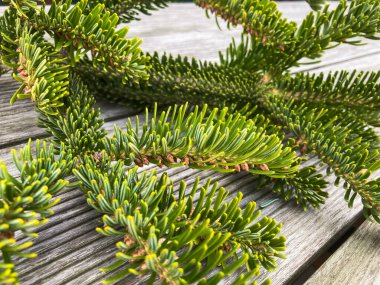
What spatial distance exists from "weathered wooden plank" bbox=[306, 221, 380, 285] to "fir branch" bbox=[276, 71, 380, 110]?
0.19 meters

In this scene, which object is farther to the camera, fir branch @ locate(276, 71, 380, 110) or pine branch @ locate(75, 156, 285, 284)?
fir branch @ locate(276, 71, 380, 110)

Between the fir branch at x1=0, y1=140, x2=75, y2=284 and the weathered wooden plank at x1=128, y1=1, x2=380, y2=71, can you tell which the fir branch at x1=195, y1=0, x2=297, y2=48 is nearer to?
the fir branch at x1=0, y1=140, x2=75, y2=284

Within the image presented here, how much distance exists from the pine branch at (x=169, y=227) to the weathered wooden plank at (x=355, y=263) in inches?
5.3

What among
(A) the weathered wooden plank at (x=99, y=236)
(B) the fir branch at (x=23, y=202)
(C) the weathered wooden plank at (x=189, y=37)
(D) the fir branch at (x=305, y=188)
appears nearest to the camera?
(B) the fir branch at (x=23, y=202)

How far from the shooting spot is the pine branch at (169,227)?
0.90ft

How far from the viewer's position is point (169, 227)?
0.99ft

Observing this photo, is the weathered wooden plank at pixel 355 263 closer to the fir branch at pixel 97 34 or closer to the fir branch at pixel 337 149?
the fir branch at pixel 337 149

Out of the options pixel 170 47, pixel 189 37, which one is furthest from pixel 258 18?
pixel 189 37

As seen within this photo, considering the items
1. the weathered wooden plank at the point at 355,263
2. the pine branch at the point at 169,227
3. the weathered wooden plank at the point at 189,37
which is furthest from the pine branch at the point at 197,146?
the weathered wooden plank at the point at 189,37

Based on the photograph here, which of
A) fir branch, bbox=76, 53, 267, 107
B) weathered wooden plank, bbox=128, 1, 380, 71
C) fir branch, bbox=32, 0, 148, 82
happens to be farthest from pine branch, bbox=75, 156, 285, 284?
weathered wooden plank, bbox=128, 1, 380, 71

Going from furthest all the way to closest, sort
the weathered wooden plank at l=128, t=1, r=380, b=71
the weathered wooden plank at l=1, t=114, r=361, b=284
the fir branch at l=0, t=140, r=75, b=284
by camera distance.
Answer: the weathered wooden plank at l=128, t=1, r=380, b=71 → the weathered wooden plank at l=1, t=114, r=361, b=284 → the fir branch at l=0, t=140, r=75, b=284

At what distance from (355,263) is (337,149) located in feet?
0.46

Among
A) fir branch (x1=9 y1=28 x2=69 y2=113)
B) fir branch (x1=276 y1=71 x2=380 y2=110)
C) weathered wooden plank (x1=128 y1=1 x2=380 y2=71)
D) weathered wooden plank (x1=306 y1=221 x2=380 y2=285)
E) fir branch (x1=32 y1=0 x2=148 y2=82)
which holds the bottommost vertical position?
weathered wooden plank (x1=128 y1=1 x2=380 y2=71)

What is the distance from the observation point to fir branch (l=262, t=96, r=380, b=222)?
1.48 ft
